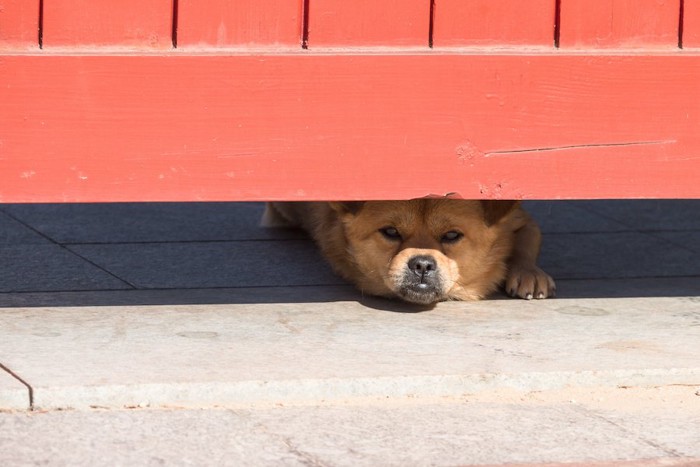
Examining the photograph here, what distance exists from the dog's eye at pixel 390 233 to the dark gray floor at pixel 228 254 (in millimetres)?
339

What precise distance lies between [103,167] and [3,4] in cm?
67

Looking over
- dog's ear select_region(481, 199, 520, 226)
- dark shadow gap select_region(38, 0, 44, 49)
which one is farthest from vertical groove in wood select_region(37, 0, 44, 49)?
dog's ear select_region(481, 199, 520, 226)

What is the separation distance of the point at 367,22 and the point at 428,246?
1227 millimetres

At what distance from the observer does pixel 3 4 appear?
14.6ft

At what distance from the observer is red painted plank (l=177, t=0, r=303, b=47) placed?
461 centimetres

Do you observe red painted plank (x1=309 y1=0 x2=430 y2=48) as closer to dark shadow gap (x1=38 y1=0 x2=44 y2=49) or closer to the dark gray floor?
dark shadow gap (x1=38 y1=0 x2=44 y2=49)

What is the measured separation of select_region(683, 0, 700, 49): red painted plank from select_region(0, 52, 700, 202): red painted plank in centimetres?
9

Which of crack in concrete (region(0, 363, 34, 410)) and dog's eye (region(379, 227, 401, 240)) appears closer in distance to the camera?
crack in concrete (region(0, 363, 34, 410))

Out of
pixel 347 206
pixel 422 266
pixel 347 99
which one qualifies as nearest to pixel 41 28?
pixel 347 99

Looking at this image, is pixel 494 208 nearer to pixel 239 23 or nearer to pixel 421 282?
pixel 421 282

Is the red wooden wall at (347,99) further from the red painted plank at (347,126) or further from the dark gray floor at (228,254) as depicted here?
the dark gray floor at (228,254)

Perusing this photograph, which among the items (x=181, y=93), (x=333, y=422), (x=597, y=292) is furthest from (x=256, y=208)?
(x=333, y=422)

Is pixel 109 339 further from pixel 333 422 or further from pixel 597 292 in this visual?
pixel 597 292

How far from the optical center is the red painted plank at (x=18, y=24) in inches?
176
